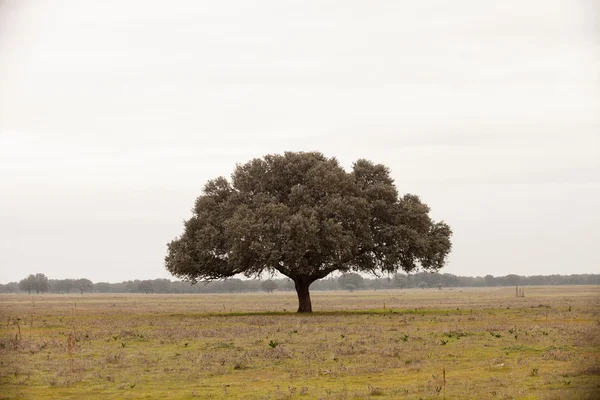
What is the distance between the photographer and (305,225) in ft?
192

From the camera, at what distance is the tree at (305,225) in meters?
59.5

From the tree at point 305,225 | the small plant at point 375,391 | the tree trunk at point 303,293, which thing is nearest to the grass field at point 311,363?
the small plant at point 375,391

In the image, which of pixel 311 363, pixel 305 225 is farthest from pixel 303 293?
pixel 311 363

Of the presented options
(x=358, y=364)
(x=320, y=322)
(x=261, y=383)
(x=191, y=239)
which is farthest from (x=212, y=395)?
(x=191, y=239)

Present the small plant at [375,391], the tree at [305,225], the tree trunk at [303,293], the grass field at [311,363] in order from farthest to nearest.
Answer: the tree trunk at [303,293]
the tree at [305,225]
the grass field at [311,363]
the small plant at [375,391]

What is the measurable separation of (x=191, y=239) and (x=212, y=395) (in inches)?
1680

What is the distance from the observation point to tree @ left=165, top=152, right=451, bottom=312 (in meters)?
59.5

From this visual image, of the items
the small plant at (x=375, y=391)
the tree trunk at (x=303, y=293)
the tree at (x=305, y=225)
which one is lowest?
the small plant at (x=375, y=391)

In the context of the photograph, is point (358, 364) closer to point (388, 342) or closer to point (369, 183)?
point (388, 342)

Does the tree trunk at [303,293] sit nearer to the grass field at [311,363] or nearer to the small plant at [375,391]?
the grass field at [311,363]

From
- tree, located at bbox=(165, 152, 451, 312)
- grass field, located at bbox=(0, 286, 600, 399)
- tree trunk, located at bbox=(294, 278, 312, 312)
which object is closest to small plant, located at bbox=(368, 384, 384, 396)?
grass field, located at bbox=(0, 286, 600, 399)

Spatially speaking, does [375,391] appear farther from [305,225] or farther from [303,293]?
[303,293]

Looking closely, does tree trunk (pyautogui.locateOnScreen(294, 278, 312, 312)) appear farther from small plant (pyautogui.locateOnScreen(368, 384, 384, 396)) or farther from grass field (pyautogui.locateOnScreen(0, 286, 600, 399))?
small plant (pyautogui.locateOnScreen(368, 384, 384, 396))

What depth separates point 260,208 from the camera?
60.3 metres
